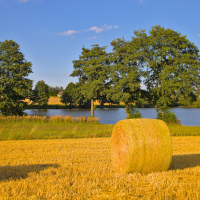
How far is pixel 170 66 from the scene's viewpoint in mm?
27969

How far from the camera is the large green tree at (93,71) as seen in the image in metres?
34.5

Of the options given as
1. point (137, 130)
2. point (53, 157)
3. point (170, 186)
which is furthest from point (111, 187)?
point (53, 157)

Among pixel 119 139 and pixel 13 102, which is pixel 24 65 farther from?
pixel 119 139

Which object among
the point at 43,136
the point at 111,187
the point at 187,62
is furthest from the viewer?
the point at 187,62

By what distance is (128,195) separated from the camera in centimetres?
507

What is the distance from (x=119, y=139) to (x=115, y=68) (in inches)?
987

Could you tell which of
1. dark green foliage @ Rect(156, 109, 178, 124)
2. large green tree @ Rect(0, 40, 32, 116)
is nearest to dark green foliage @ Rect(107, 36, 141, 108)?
dark green foliage @ Rect(156, 109, 178, 124)

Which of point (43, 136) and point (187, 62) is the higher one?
point (187, 62)

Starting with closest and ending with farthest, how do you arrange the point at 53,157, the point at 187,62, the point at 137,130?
the point at 137,130 → the point at 53,157 → the point at 187,62

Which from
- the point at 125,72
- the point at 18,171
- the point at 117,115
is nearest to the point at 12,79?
the point at 125,72

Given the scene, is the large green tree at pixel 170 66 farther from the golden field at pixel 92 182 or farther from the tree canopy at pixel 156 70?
the golden field at pixel 92 182

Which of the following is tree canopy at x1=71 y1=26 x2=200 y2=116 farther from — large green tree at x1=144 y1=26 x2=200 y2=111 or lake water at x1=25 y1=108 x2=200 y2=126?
lake water at x1=25 y1=108 x2=200 y2=126

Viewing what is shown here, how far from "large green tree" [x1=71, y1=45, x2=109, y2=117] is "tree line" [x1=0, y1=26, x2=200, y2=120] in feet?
0.53

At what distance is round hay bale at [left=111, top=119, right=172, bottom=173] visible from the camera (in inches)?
250
